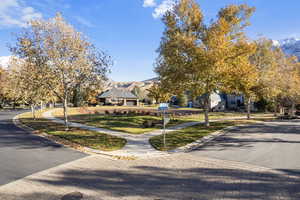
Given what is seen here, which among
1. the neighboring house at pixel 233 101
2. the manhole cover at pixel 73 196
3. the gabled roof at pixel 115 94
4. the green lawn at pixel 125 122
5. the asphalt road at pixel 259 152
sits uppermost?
the gabled roof at pixel 115 94

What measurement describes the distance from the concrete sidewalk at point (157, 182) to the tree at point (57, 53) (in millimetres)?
9775

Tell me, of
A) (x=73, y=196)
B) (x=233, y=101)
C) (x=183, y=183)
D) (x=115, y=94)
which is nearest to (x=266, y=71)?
A: (x=183, y=183)

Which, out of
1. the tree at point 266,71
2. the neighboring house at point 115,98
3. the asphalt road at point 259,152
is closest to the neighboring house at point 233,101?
the tree at point 266,71

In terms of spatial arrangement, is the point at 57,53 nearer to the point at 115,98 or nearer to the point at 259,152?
the point at 259,152

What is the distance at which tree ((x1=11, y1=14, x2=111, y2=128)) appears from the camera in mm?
14742

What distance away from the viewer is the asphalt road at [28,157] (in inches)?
290

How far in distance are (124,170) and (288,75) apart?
30440 millimetres

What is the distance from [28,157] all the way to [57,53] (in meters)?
9.08

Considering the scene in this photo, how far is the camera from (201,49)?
622 inches

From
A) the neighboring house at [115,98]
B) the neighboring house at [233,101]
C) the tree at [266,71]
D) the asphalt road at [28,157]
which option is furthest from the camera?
the neighboring house at [115,98]

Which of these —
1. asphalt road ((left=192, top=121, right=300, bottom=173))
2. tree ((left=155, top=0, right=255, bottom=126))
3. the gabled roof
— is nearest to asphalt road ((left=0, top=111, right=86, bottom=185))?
asphalt road ((left=192, top=121, right=300, bottom=173))

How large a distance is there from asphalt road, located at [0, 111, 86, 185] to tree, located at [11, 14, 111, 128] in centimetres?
594

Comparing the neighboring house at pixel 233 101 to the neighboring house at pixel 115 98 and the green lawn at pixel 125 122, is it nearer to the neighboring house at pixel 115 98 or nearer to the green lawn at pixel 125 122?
the neighboring house at pixel 115 98

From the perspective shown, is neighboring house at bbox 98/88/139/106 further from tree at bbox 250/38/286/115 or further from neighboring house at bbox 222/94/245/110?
tree at bbox 250/38/286/115
